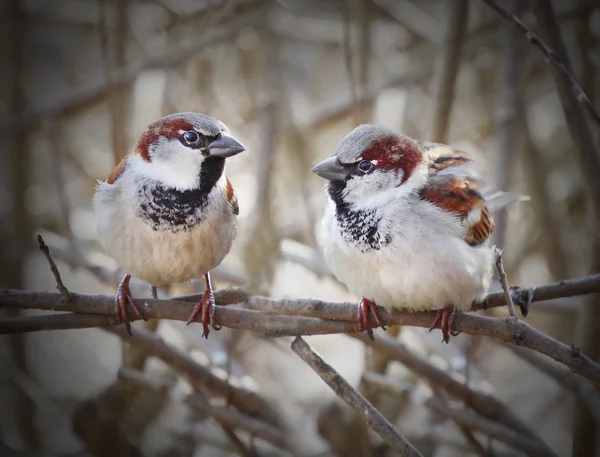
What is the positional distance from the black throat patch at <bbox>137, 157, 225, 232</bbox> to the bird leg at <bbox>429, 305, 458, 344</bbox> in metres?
0.58

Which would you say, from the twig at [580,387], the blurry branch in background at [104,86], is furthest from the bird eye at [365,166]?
the blurry branch in background at [104,86]

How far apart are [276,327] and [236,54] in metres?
1.97

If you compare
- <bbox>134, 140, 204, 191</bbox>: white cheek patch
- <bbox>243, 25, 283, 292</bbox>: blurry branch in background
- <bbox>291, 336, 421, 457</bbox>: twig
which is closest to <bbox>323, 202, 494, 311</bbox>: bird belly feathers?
<bbox>291, 336, 421, 457</bbox>: twig

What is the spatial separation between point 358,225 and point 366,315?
8.2 inches

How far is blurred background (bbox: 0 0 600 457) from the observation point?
2.20 metres

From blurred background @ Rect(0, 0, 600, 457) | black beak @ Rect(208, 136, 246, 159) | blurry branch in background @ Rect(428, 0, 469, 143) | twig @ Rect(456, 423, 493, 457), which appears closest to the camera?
black beak @ Rect(208, 136, 246, 159)

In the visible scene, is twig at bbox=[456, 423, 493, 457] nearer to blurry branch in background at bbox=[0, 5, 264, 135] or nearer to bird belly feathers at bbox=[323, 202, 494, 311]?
bird belly feathers at bbox=[323, 202, 494, 311]

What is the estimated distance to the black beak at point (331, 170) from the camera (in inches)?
58.9

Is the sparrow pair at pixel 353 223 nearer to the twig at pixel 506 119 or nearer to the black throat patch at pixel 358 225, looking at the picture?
the black throat patch at pixel 358 225

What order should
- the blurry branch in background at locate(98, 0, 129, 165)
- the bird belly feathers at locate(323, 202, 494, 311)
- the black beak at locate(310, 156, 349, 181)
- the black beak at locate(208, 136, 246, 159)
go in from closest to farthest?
1. the black beak at locate(208, 136, 246, 159)
2. the black beak at locate(310, 156, 349, 181)
3. the bird belly feathers at locate(323, 202, 494, 311)
4. the blurry branch in background at locate(98, 0, 129, 165)

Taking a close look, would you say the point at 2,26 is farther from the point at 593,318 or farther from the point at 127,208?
the point at 593,318

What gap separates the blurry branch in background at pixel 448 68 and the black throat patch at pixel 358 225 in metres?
0.65

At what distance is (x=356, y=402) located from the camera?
1.42 metres

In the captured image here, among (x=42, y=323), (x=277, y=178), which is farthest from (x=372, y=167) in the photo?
(x=277, y=178)
